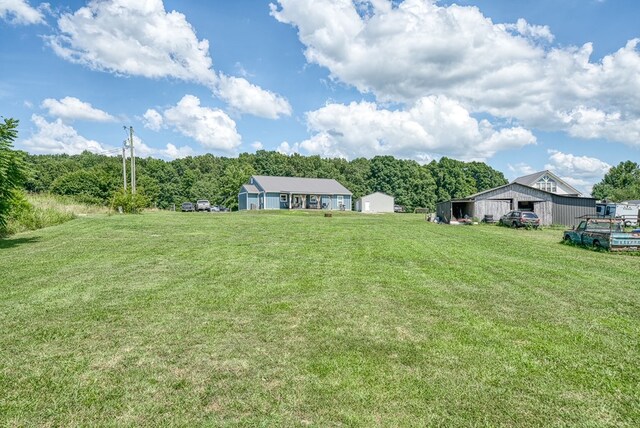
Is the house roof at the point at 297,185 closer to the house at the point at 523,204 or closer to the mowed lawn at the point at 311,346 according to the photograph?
the house at the point at 523,204

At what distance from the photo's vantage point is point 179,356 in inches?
189

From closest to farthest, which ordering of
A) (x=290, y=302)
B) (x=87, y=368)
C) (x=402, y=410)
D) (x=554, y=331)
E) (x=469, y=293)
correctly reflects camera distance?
1. (x=402, y=410)
2. (x=87, y=368)
3. (x=554, y=331)
4. (x=290, y=302)
5. (x=469, y=293)

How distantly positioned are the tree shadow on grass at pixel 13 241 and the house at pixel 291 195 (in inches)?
1610

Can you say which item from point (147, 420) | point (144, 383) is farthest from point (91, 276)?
point (147, 420)

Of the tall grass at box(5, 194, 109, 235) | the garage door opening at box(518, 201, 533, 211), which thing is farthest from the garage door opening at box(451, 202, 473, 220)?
the tall grass at box(5, 194, 109, 235)

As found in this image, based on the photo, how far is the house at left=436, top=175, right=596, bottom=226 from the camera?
35.6 metres

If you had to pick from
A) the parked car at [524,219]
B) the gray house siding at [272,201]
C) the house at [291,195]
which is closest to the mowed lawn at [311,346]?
the parked car at [524,219]

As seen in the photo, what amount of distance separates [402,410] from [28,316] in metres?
5.97

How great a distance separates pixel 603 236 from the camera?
1717 cm

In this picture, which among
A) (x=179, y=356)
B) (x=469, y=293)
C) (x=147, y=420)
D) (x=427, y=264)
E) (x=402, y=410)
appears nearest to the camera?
(x=147, y=420)

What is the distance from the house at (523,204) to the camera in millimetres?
35625

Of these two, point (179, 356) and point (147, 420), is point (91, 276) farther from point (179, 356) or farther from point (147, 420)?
point (147, 420)

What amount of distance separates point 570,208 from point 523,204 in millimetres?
3936

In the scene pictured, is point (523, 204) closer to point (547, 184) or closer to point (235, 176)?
point (547, 184)
